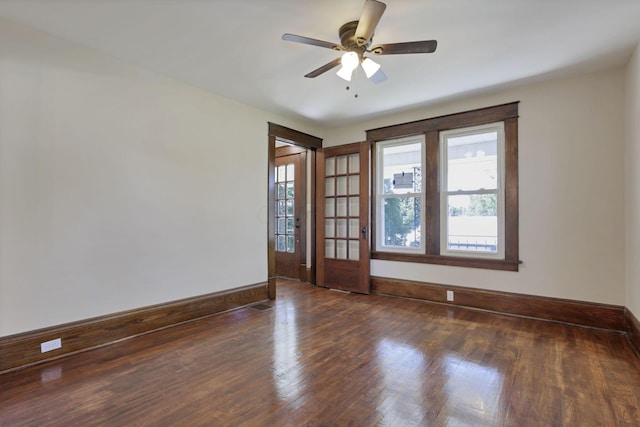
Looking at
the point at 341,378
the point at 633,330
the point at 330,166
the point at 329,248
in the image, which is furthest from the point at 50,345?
the point at 633,330

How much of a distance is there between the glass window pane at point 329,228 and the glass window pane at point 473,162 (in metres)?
1.93

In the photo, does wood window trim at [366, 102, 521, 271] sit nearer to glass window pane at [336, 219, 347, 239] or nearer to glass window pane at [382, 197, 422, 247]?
glass window pane at [382, 197, 422, 247]

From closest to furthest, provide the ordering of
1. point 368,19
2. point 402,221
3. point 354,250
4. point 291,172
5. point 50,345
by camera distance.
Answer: point 368,19 → point 50,345 → point 402,221 → point 354,250 → point 291,172

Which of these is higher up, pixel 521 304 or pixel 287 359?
pixel 521 304

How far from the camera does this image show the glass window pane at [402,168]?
15.0 feet

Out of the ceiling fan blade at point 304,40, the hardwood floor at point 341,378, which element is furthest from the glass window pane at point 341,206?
the ceiling fan blade at point 304,40

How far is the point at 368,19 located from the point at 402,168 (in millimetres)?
2906

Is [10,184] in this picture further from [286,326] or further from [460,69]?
[460,69]

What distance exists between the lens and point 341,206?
5.21 m

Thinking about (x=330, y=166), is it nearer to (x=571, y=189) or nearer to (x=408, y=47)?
(x=408, y=47)

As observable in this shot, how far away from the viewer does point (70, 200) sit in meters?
2.69

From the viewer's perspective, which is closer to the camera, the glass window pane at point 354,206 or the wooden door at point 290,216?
the glass window pane at point 354,206

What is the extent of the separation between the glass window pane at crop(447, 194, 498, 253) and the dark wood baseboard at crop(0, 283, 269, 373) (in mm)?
2934

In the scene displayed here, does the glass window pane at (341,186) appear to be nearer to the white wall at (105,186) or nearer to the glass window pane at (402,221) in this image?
the glass window pane at (402,221)
